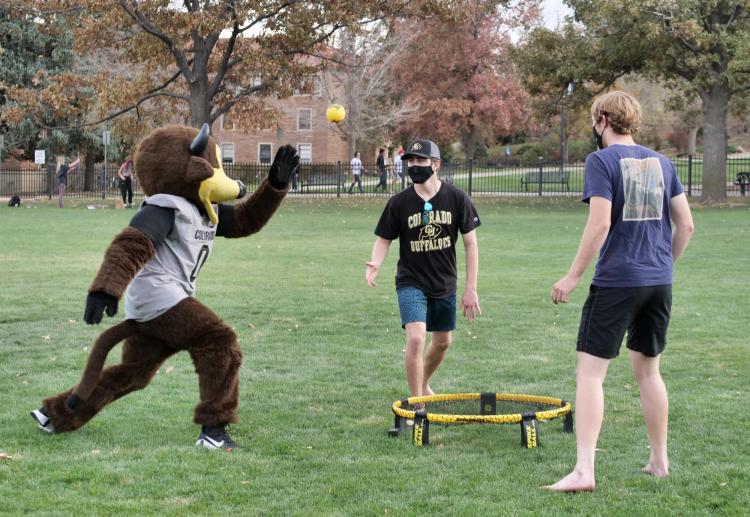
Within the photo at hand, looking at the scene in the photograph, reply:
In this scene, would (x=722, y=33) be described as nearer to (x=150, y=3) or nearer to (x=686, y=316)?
(x=150, y=3)

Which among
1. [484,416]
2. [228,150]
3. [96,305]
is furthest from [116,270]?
[228,150]

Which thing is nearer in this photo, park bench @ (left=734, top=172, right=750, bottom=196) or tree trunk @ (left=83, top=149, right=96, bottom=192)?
park bench @ (left=734, top=172, right=750, bottom=196)

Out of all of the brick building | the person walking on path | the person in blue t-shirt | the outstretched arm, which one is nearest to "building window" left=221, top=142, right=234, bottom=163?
the brick building

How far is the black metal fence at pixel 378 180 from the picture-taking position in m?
39.7

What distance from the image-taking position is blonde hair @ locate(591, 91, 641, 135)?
5.22 metres

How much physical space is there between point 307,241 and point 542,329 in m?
11.2

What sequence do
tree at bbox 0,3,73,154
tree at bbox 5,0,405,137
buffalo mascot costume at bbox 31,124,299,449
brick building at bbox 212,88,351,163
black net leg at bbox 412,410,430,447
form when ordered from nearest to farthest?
buffalo mascot costume at bbox 31,124,299,449 < black net leg at bbox 412,410,430,447 < tree at bbox 5,0,405,137 < tree at bbox 0,3,73,154 < brick building at bbox 212,88,351,163

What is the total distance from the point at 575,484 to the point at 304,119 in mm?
61931

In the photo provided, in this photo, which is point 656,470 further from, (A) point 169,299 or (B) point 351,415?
(A) point 169,299

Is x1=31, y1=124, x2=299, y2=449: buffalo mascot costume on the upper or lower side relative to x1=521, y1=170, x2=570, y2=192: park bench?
lower

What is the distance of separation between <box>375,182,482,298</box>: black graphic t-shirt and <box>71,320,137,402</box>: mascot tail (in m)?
1.67

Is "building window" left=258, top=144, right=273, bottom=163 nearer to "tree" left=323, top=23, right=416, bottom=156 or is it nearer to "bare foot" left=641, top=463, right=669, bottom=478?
"tree" left=323, top=23, right=416, bottom=156

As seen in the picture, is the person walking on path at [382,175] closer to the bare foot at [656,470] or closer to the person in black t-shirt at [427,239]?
the person in black t-shirt at [427,239]

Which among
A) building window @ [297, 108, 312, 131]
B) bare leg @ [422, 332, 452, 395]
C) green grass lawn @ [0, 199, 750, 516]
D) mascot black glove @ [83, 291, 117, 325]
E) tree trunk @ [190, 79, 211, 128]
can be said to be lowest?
green grass lawn @ [0, 199, 750, 516]
